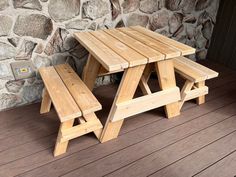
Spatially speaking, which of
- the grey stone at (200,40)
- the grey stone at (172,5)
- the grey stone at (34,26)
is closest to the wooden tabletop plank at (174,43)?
the grey stone at (172,5)

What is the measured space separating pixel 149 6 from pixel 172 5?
Result: 0.32 meters

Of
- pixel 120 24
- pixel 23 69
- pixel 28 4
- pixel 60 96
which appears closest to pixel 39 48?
pixel 23 69

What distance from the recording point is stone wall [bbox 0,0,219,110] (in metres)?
1.69

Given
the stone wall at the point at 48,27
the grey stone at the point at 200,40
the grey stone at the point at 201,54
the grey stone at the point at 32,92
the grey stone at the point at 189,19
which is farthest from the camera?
the grey stone at the point at 201,54

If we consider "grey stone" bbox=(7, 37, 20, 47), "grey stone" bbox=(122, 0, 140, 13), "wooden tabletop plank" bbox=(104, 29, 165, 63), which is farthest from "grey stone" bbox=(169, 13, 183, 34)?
"grey stone" bbox=(7, 37, 20, 47)

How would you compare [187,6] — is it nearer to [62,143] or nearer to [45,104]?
[45,104]

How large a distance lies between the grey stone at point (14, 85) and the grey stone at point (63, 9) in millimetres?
607

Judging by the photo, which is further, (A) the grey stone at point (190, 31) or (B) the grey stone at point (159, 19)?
(A) the grey stone at point (190, 31)

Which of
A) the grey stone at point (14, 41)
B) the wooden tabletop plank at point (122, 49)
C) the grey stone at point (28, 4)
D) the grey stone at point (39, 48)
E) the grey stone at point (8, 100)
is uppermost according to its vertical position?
the grey stone at point (28, 4)

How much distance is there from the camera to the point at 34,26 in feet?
5.76

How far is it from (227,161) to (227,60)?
1775mm

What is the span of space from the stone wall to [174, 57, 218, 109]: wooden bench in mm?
645

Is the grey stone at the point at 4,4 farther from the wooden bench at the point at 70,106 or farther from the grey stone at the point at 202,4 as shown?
the grey stone at the point at 202,4

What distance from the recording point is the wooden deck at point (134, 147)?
56.9 inches
